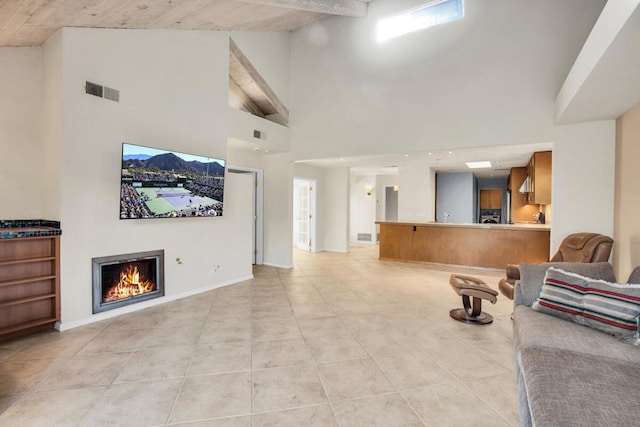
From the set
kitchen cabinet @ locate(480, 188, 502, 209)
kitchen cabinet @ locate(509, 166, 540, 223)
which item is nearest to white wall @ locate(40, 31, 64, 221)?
kitchen cabinet @ locate(509, 166, 540, 223)

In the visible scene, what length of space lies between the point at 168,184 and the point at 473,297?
398 centimetres

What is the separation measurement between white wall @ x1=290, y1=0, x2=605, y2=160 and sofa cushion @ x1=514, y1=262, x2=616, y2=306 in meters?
2.59

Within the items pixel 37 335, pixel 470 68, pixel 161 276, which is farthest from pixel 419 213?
pixel 37 335

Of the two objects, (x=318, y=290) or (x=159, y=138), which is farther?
(x=318, y=290)

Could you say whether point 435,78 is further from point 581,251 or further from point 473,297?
point 473,297

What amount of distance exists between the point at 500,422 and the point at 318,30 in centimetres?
685

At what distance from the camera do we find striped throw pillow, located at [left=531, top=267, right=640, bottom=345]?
2061mm

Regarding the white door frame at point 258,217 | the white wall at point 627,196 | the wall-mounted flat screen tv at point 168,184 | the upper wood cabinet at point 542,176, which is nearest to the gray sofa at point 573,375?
the white wall at point 627,196

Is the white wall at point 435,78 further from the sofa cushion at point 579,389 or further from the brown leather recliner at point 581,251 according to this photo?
the sofa cushion at point 579,389

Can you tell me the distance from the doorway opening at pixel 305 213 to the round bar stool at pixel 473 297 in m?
5.11

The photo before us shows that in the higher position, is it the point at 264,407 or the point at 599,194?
the point at 599,194

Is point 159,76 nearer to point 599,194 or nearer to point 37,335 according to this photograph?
point 37,335

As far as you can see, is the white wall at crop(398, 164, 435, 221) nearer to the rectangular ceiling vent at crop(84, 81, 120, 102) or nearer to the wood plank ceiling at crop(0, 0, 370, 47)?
the wood plank ceiling at crop(0, 0, 370, 47)

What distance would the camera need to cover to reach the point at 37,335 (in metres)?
3.18
